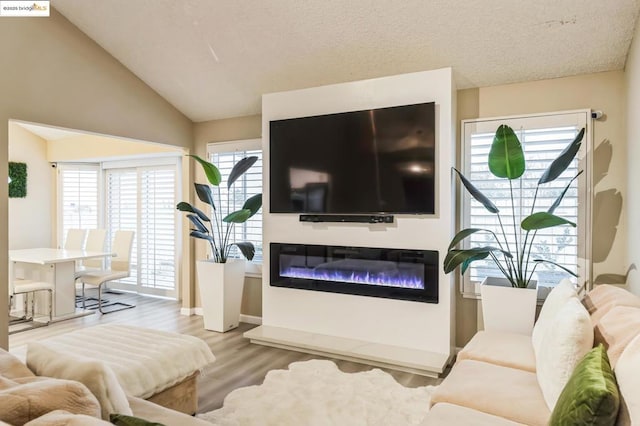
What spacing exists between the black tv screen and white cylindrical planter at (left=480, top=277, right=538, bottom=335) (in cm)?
86

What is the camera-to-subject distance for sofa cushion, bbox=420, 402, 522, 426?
66.7 inches

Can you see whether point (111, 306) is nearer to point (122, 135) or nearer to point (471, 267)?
point (122, 135)

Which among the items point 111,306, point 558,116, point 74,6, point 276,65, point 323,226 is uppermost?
point 74,6

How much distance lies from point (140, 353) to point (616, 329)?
99.5 inches

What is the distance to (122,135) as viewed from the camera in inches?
176

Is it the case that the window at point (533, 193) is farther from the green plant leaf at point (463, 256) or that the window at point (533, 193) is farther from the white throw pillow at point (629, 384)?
the white throw pillow at point (629, 384)

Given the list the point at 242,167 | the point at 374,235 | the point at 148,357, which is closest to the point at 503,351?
the point at 374,235

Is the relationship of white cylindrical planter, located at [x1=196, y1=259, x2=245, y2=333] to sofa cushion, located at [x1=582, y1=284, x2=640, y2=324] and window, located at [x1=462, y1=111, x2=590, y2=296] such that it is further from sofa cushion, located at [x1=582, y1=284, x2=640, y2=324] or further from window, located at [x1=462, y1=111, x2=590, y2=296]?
sofa cushion, located at [x1=582, y1=284, x2=640, y2=324]

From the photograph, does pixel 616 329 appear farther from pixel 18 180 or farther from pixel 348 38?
pixel 18 180

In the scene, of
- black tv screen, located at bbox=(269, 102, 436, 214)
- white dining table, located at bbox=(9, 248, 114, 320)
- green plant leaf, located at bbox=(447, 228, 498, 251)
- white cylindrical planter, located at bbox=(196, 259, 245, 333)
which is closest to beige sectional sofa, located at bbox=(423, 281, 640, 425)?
green plant leaf, located at bbox=(447, 228, 498, 251)

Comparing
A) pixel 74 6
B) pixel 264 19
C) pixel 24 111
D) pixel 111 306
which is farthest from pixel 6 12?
pixel 111 306

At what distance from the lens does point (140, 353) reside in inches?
95.7

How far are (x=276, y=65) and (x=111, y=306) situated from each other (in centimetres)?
431

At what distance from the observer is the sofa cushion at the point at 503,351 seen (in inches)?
92.3
